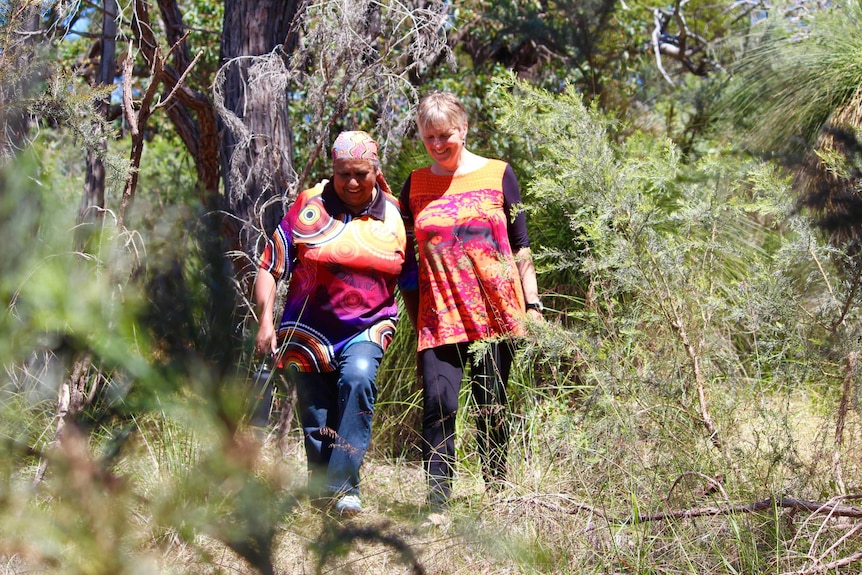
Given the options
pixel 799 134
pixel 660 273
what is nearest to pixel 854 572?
pixel 660 273

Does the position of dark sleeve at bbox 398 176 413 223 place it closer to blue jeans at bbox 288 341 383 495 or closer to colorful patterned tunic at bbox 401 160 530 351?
colorful patterned tunic at bbox 401 160 530 351

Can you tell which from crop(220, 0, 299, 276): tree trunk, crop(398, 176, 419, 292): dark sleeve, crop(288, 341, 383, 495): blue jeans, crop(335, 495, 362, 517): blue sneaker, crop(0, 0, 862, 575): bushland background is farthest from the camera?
crop(220, 0, 299, 276): tree trunk

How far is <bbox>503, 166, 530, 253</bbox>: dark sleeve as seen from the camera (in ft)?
11.8

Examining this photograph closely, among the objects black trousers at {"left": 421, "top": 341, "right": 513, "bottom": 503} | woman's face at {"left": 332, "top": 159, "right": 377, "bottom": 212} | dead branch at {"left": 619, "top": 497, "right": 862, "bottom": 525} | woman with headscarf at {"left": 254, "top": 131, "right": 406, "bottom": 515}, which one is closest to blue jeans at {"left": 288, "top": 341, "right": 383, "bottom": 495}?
woman with headscarf at {"left": 254, "top": 131, "right": 406, "bottom": 515}

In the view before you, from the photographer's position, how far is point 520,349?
3.47 metres

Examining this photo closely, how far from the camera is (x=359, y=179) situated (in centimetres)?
343

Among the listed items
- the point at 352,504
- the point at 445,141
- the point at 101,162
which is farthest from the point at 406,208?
the point at 101,162

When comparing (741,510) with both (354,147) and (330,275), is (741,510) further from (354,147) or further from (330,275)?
(354,147)

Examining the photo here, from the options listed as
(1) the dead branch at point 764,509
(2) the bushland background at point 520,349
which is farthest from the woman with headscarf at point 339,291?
(1) the dead branch at point 764,509

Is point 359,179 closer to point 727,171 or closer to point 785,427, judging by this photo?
A: point 727,171

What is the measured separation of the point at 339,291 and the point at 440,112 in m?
0.79

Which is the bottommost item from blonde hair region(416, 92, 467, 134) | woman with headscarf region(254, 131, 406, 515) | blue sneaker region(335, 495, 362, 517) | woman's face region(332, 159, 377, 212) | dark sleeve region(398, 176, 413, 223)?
blue sneaker region(335, 495, 362, 517)

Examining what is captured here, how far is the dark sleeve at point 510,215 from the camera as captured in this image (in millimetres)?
3586

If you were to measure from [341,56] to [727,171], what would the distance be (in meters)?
1.88
